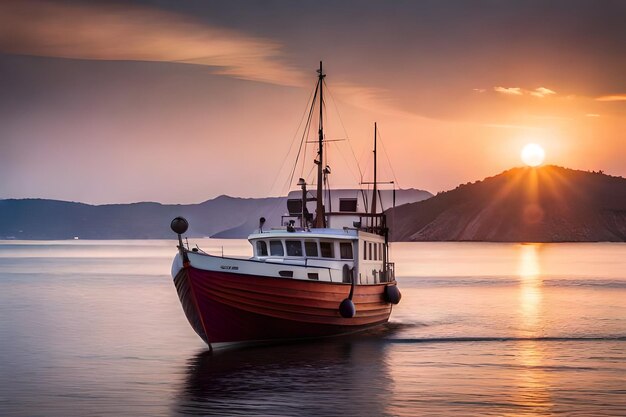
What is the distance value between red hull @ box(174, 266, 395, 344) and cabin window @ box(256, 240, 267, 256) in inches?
151

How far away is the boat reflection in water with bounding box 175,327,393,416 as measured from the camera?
28.0m

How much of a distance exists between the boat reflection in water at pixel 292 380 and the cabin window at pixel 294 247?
3.79 m

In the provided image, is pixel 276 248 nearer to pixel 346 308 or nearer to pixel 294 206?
pixel 346 308

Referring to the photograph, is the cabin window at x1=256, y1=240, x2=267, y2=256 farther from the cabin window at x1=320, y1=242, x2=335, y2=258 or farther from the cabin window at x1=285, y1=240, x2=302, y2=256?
the cabin window at x1=320, y1=242, x2=335, y2=258

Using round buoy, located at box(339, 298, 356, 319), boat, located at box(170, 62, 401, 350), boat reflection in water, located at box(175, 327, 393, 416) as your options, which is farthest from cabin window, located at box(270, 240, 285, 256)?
boat reflection in water, located at box(175, 327, 393, 416)

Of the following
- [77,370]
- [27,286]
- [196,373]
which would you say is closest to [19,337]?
[77,370]

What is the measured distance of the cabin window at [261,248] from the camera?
133 ft

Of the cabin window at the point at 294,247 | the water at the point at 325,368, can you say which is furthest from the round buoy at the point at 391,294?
the cabin window at the point at 294,247

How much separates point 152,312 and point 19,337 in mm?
16575

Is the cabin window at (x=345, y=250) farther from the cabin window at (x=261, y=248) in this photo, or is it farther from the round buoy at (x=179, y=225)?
the round buoy at (x=179, y=225)

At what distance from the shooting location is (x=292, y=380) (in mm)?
32562

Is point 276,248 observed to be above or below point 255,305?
above

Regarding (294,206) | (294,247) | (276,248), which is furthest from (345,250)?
(294,206)

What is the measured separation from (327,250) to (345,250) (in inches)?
33.3
